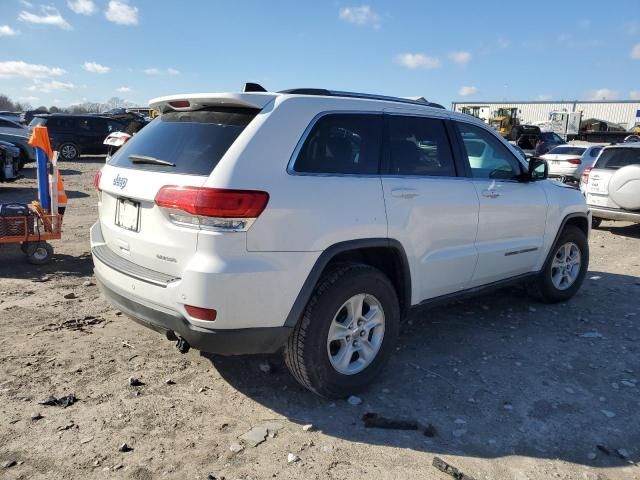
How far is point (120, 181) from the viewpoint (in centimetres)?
332

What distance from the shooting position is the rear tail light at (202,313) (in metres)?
2.79

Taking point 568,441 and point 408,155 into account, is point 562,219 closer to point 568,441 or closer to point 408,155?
point 408,155

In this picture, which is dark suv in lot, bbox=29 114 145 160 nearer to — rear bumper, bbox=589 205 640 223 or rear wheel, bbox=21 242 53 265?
rear wheel, bbox=21 242 53 265

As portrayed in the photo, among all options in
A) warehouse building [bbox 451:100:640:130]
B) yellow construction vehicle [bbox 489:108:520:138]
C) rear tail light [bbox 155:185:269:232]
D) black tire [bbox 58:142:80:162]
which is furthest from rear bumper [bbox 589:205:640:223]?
warehouse building [bbox 451:100:640:130]

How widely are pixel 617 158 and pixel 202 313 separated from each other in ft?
31.7

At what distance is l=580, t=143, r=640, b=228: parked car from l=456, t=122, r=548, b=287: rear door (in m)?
4.64

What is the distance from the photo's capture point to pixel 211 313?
2.79 meters

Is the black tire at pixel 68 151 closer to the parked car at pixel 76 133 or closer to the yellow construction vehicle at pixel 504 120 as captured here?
the parked car at pixel 76 133

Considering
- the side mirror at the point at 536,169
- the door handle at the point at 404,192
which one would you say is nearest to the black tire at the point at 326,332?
the door handle at the point at 404,192

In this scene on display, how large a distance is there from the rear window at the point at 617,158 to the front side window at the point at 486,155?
640 centimetres

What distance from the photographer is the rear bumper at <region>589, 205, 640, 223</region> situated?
885 centimetres

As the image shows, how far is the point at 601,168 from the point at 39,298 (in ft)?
31.7

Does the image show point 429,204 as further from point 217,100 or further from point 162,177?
point 162,177

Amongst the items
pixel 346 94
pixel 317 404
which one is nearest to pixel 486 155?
pixel 346 94
